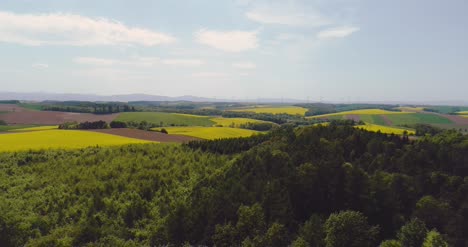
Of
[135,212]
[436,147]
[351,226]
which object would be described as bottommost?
[135,212]

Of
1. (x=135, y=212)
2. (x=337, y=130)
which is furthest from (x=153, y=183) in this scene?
(x=337, y=130)

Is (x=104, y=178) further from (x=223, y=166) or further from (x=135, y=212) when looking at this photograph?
(x=223, y=166)

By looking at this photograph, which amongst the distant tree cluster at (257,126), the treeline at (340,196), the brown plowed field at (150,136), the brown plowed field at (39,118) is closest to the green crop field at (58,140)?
the brown plowed field at (150,136)

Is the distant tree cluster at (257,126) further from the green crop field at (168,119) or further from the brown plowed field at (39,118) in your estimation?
the brown plowed field at (39,118)

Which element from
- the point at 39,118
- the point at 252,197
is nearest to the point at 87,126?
the point at 39,118

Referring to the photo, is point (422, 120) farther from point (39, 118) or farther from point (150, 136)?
point (39, 118)

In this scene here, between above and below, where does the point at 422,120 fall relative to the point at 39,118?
below
